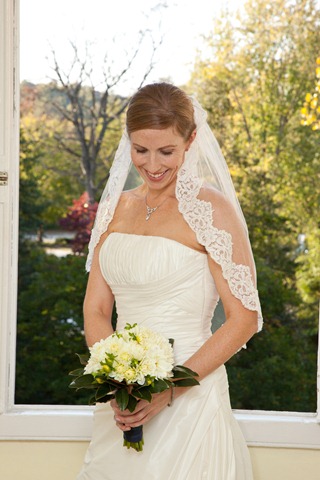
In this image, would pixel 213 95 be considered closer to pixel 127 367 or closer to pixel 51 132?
pixel 51 132

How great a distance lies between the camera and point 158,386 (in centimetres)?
196

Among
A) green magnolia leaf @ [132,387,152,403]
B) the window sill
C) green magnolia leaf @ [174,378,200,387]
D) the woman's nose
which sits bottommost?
the window sill

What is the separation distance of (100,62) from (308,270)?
6.79 ft

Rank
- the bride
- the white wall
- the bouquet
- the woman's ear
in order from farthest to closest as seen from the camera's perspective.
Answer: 1. the white wall
2. the woman's ear
3. the bride
4. the bouquet

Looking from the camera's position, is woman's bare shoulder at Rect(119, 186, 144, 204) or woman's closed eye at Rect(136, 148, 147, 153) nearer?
woman's closed eye at Rect(136, 148, 147, 153)

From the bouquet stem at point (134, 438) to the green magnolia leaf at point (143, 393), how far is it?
0.20 meters

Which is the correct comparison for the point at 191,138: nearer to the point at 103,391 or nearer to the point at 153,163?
the point at 153,163

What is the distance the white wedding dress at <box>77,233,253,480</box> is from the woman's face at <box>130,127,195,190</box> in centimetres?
18

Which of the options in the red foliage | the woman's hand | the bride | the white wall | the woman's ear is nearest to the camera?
the woman's hand

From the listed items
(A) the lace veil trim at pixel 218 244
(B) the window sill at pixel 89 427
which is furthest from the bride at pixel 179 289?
(B) the window sill at pixel 89 427

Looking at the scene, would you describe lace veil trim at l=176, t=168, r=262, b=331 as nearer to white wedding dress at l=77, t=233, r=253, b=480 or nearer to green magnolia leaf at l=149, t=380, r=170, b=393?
white wedding dress at l=77, t=233, r=253, b=480

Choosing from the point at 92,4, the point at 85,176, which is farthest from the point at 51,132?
the point at 92,4

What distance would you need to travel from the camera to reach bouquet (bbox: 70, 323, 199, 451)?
1.94 meters

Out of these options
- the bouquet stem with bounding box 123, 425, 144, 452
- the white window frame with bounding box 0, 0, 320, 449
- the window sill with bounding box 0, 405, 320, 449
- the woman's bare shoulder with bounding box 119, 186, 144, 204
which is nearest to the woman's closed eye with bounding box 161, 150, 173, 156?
the woman's bare shoulder with bounding box 119, 186, 144, 204
